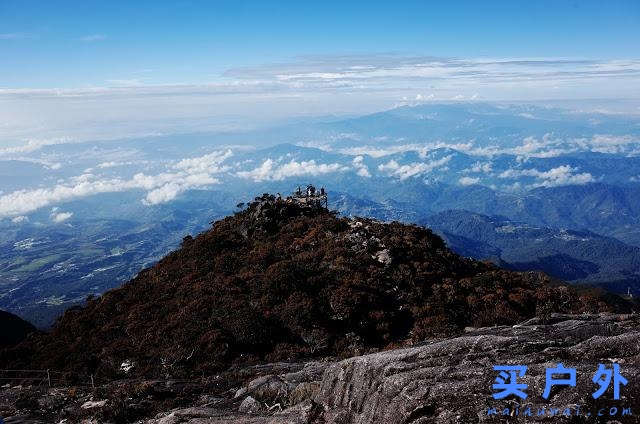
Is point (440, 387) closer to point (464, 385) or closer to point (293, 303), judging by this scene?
point (464, 385)

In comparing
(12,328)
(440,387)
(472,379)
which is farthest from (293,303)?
(12,328)

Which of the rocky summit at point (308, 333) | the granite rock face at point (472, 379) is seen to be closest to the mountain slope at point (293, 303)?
the rocky summit at point (308, 333)

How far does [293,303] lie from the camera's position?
24656 mm

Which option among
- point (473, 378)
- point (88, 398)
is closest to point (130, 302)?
point (88, 398)

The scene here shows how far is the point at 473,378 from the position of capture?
1006cm

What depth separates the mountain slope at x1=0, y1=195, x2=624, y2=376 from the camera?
72.2 ft

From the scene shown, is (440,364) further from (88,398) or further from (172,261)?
(172,261)

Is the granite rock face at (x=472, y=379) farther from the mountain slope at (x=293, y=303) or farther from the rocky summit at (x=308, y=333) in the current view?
the mountain slope at (x=293, y=303)

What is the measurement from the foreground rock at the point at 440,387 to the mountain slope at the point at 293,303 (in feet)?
16.4

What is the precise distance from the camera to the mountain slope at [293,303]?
22.0 metres

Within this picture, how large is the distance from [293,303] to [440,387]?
1519 cm

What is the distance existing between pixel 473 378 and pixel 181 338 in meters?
17.1

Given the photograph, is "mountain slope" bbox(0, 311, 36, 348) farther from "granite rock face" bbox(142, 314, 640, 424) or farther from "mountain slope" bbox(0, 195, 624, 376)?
"granite rock face" bbox(142, 314, 640, 424)

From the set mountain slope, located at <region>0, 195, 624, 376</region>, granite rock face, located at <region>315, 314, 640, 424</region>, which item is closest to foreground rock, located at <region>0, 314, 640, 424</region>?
granite rock face, located at <region>315, 314, 640, 424</region>
